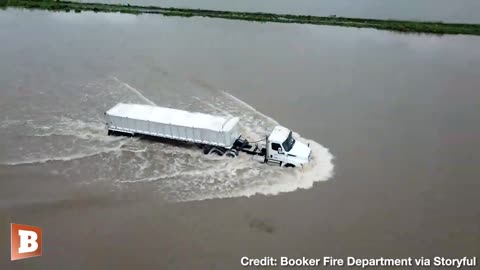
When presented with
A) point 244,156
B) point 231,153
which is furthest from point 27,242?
point 244,156

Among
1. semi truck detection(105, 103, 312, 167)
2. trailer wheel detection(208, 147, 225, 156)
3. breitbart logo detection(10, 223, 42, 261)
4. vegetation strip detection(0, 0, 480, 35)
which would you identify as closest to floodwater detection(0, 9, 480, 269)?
breitbart logo detection(10, 223, 42, 261)

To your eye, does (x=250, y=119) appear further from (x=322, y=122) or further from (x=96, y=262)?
(x=96, y=262)

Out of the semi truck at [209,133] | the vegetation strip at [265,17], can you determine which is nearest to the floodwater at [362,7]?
the vegetation strip at [265,17]

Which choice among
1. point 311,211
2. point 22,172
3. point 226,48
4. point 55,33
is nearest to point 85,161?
point 22,172

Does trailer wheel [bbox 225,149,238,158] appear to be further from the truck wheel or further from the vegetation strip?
the vegetation strip

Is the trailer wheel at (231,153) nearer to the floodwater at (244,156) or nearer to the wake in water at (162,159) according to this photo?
the wake in water at (162,159)

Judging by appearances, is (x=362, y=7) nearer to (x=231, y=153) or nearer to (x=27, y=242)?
(x=231, y=153)
